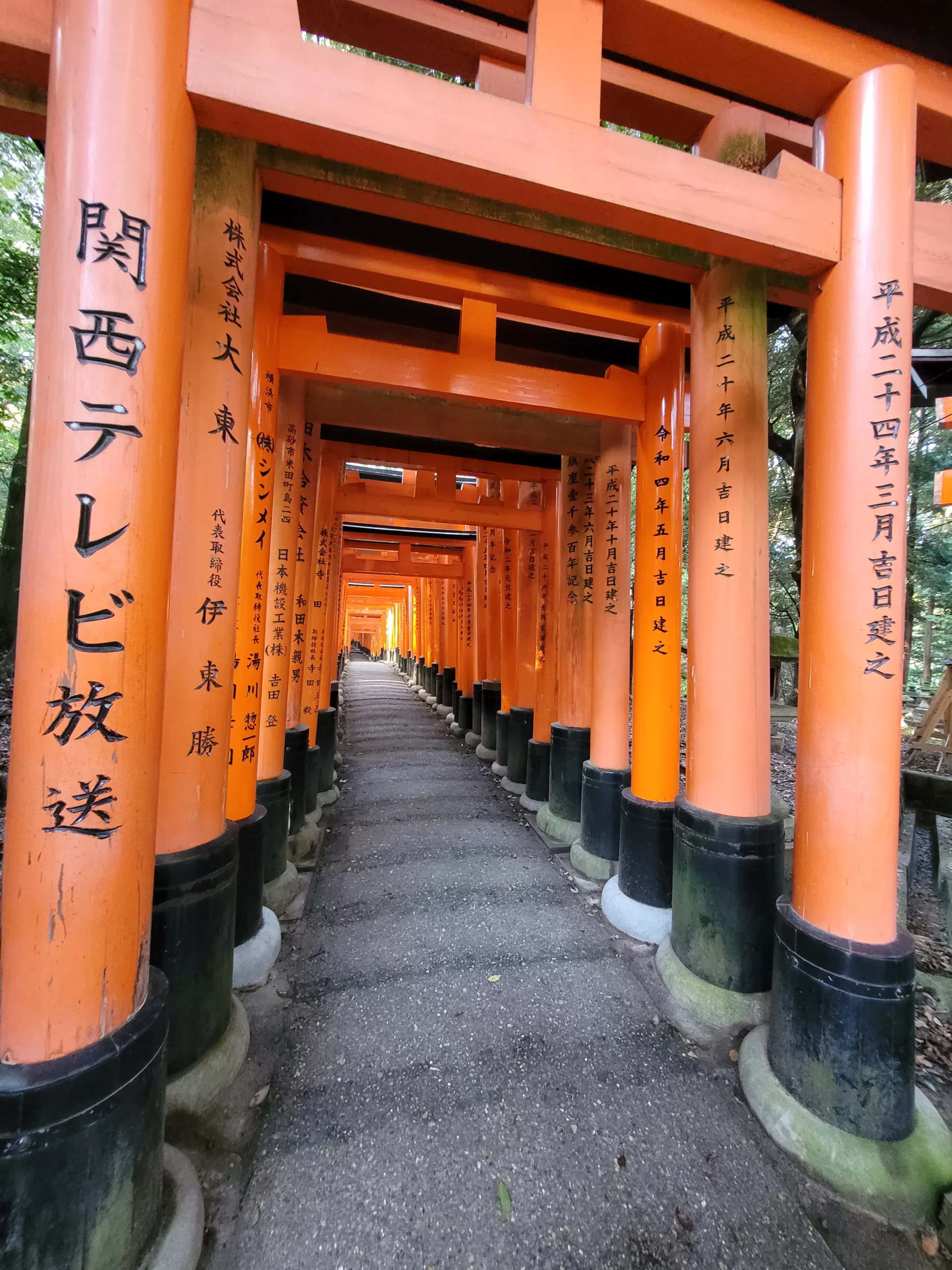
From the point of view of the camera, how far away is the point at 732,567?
2.67 m

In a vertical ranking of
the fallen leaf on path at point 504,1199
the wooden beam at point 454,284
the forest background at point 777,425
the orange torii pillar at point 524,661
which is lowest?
the fallen leaf on path at point 504,1199

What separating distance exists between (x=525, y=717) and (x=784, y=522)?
1098cm

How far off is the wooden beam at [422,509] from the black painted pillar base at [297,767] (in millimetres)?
3254

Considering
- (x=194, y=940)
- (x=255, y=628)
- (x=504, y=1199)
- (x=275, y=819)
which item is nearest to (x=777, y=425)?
(x=255, y=628)

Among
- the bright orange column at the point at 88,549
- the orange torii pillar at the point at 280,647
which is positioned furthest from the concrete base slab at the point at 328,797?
the bright orange column at the point at 88,549

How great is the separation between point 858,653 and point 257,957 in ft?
10.5

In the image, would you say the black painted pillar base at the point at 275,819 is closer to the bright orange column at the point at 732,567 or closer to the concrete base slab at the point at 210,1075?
the concrete base slab at the point at 210,1075

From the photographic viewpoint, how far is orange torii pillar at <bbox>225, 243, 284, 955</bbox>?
2.82m

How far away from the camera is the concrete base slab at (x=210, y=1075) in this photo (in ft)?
6.47

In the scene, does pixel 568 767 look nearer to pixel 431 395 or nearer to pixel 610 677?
pixel 610 677

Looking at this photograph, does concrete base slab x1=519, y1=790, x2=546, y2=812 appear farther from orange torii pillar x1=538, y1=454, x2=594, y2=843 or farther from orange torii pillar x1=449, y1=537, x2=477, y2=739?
orange torii pillar x1=449, y1=537, x2=477, y2=739

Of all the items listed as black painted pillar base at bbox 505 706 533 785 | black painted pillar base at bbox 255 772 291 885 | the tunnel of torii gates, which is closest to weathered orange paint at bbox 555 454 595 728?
the tunnel of torii gates

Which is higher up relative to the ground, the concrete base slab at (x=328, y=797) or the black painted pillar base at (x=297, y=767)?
the black painted pillar base at (x=297, y=767)

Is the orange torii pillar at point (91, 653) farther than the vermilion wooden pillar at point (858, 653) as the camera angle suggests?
No
